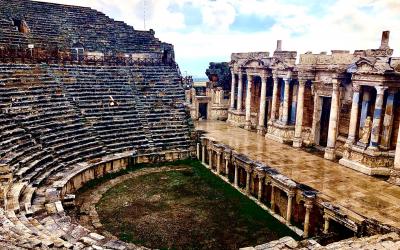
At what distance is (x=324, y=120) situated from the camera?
20734 mm

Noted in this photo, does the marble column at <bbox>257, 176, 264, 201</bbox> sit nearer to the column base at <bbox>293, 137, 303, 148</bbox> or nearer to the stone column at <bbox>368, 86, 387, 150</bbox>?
the stone column at <bbox>368, 86, 387, 150</bbox>

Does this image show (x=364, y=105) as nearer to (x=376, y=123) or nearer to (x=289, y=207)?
(x=376, y=123)

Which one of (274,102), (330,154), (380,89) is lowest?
(330,154)

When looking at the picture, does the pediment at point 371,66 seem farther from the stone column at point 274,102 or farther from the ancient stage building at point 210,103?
the ancient stage building at point 210,103

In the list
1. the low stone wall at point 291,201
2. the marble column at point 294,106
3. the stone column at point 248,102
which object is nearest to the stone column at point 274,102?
the marble column at point 294,106

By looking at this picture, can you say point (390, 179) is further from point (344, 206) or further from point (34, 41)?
point (34, 41)

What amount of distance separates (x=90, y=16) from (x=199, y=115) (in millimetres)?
12376

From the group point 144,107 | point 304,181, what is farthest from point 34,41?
point 304,181

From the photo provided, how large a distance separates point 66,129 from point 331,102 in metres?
14.4

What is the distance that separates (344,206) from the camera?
12414 mm

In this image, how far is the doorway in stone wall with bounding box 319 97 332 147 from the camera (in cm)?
2044

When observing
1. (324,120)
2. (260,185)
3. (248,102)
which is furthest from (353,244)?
(248,102)

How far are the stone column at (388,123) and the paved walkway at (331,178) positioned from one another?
191cm

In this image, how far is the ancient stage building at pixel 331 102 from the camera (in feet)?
52.6
